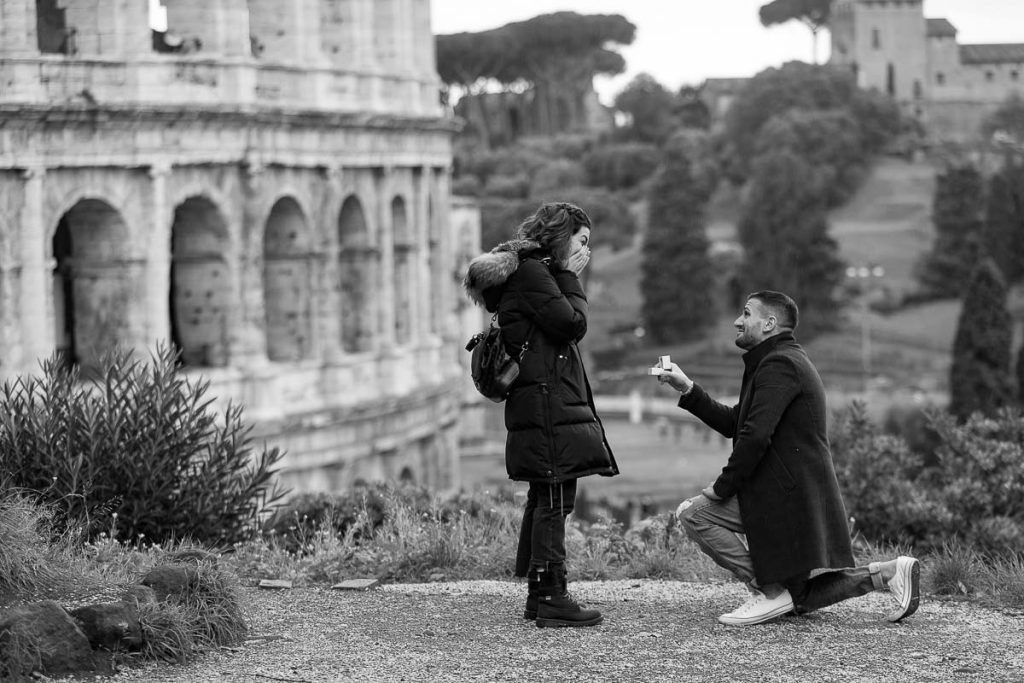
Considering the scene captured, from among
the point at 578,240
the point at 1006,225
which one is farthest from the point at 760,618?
the point at 1006,225

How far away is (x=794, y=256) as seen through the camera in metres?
96.3

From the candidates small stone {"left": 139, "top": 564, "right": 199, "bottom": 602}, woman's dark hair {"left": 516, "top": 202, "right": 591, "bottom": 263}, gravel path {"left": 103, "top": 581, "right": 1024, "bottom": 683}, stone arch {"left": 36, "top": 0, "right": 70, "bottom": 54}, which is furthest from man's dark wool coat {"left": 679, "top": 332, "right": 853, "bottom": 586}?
stone arch {"left": 36, "top": 0, "right": 70, "bottom": 54}

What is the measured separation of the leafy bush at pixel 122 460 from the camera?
15586 mm

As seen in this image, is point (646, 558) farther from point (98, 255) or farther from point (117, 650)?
point (98, 255)

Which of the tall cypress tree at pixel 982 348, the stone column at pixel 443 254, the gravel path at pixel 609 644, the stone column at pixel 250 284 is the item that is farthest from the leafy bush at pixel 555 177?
the gravel path at pixel 609 644

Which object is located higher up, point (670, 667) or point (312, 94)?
point (312, 94)

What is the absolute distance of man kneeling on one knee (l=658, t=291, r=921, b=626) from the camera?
488 inches

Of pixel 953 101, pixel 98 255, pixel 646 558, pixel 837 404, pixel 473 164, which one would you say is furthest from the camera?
pixel 953 101

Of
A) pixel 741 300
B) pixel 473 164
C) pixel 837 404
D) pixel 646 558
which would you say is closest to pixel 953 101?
pixel 473 164

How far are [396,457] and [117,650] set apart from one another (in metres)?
25.9

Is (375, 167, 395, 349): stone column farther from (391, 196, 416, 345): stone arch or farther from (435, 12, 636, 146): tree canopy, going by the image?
(435, 12, 636, 146): tree canopy

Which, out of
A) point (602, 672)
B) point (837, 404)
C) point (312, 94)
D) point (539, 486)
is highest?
point (312, 94)

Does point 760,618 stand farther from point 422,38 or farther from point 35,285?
point 422,38

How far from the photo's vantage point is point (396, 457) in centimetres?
3759
